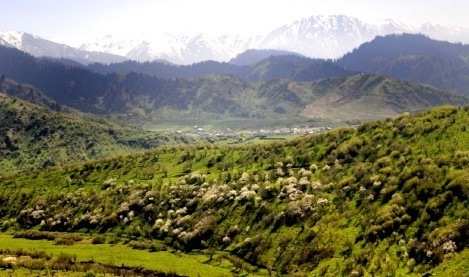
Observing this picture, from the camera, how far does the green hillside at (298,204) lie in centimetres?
7994

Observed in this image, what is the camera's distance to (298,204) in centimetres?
10362

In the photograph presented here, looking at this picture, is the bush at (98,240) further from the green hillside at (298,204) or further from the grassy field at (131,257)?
the grassy field at (131,257)

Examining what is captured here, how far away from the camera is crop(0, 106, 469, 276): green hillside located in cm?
7994

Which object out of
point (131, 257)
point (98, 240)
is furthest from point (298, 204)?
point (98, 240)

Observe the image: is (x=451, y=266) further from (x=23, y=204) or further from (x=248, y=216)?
(x=23, y=204)

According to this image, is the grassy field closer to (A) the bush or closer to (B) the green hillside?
(B) the green hillside

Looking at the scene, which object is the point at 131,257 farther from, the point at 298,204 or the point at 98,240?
the point at 298,204

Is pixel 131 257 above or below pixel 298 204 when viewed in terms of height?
below

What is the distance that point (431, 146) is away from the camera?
110 meters

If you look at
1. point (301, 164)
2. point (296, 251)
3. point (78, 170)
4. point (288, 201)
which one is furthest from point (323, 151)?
point (78, 170)

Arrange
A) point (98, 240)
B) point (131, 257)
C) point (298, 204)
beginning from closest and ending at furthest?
point (131, 257)
point (298, 204)
point (98, 240)

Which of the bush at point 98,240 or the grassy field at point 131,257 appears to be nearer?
the grassy field at point 131,257

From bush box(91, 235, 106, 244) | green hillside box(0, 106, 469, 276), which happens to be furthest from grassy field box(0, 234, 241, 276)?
bush box(91, 235, 106, 244)

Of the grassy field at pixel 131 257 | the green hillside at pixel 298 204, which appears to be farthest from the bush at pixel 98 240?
the grassy field at pixel 131 257
